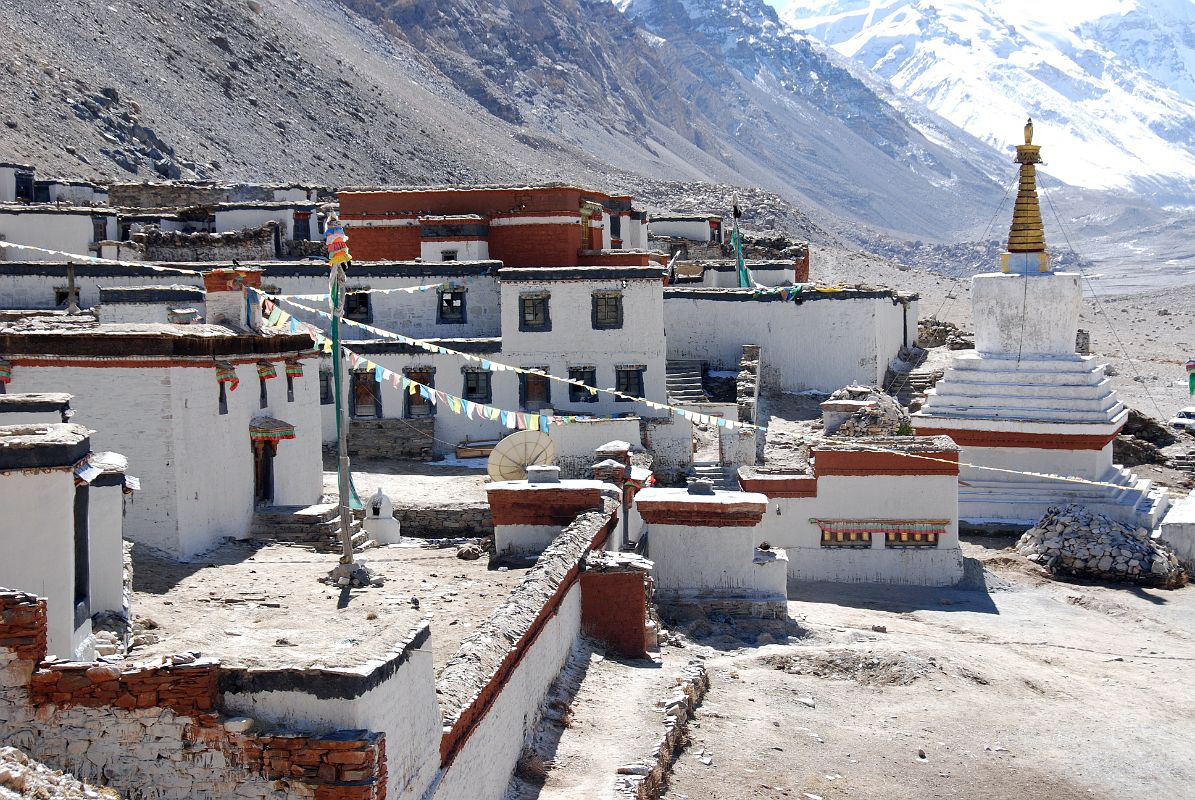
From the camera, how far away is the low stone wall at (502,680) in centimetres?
873

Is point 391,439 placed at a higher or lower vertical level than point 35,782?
higher

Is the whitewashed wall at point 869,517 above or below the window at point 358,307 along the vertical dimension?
below

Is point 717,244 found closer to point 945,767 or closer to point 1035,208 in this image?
point 1035,208

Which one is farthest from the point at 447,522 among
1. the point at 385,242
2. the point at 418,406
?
the point at 385,242

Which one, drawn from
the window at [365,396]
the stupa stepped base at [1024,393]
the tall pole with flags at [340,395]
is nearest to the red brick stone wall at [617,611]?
the tall pole with flags at [340,395]

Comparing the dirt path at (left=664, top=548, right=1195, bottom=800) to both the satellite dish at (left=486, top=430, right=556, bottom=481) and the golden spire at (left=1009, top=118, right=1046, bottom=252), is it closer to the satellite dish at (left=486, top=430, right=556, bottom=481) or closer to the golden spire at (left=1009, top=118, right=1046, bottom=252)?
the satellite dish at (left=486, top=430, right=556, bottom=481)

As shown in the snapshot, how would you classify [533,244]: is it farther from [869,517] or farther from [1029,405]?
[869,517]

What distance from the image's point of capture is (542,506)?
14.6m

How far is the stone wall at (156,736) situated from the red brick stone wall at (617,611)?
18.8 ft

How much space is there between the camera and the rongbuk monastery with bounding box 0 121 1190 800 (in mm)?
7516

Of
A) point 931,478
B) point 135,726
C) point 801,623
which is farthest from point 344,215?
point 135,726

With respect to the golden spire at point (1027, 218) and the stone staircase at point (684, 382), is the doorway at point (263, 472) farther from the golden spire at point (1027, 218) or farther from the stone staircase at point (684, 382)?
the golden spire at point (1027, 218)

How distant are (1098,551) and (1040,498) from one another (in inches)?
124

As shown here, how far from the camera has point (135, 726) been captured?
7441 mm
